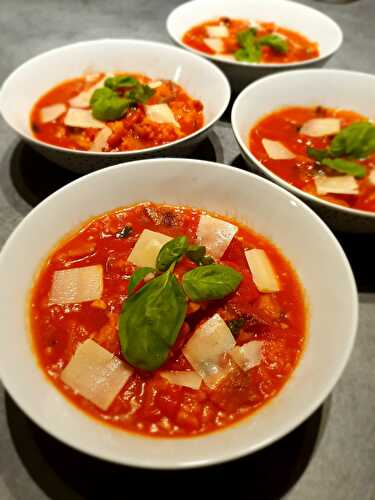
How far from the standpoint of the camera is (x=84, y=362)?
1.75 m

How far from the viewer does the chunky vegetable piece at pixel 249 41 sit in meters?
3.96

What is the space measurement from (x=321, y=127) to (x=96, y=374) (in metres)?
2.37

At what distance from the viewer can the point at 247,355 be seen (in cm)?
183

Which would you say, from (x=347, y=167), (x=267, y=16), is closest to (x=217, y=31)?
(x=267, y=16)

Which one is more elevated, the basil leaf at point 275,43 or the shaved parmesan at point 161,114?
the basil leaf at point 275,43

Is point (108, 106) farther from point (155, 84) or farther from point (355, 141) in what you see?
point (355, 141)

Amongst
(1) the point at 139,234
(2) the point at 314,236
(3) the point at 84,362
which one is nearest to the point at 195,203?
(1) the point at 139,234

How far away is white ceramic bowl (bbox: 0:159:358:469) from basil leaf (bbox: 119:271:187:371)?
0.26 m

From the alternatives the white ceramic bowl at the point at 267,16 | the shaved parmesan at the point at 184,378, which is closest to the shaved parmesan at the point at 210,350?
the shaved parmesan at the point at 184,378

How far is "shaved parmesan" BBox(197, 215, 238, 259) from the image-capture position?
7.24ft

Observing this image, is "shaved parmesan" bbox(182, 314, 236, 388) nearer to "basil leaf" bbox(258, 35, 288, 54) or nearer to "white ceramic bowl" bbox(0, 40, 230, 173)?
"white ceramic bowl" bbox(0, 40, 230, 173)

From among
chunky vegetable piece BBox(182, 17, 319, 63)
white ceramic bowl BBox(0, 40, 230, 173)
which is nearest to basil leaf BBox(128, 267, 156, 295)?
white ceramic bowl BBox(0, 40, 230, 173)

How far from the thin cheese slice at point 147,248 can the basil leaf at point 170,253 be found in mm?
125

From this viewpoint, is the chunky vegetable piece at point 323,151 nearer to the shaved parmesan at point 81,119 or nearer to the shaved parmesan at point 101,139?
the shaved parmesan at point 101,139
